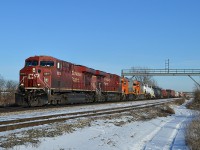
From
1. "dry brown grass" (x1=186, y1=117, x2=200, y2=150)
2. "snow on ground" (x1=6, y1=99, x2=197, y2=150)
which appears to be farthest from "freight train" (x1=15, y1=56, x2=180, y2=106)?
"dry brown grass" (x1=186, y1=117, x2=200, y2=150)

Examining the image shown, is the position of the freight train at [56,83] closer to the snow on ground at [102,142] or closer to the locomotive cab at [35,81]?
the locomotive cab at [35,81]

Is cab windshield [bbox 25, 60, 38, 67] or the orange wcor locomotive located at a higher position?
cab windshield [bbox 25, 60, 38, 67]

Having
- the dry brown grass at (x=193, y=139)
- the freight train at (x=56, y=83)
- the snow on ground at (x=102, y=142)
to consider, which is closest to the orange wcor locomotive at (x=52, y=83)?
the freight train at (x=56, y=83)

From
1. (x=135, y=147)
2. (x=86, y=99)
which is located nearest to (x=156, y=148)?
(x=135, y=147)

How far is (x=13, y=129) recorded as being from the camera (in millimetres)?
11828

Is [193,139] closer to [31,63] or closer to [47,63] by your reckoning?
[47,63]

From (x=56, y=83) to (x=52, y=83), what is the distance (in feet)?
2.66

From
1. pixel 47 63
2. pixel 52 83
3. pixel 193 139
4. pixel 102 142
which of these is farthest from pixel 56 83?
pixel 193 139

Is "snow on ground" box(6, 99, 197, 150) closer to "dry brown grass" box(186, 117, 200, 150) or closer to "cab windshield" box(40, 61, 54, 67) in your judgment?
"dry brown grass" box(186, 117, 200, 150)

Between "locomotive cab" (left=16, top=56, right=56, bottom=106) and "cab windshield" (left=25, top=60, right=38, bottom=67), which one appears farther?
"cab windshield" (left=25, top=60, right=38, bottom=67)

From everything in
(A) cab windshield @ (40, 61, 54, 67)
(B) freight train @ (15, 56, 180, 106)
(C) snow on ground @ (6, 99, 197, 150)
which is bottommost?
(C) snow on ground @ (6, 99, 197, 150)

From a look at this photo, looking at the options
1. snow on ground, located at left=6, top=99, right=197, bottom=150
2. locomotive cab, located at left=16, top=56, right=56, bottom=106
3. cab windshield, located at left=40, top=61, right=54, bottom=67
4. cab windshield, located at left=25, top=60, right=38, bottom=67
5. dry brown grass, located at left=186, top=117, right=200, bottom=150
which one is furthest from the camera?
cab windshield, located at left=40, top=61, right=54, bottom=67

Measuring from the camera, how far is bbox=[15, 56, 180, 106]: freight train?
24125 millimetres

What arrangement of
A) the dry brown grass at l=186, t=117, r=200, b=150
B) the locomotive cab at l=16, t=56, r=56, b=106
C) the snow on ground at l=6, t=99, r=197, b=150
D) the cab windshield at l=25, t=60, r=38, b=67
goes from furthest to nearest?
1. the cab windshield at l=25, t=60, r=38, b=67
2. the locomotive cab at l=16, t=56, r=56, b=106
3. the dry brown grass at l=186, t=117, r=200, b=150
4. the snow on ground at l=6, t=99, r=197, b=150
